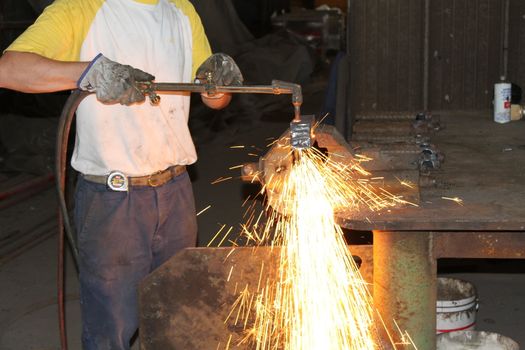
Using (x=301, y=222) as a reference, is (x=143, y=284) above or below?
below

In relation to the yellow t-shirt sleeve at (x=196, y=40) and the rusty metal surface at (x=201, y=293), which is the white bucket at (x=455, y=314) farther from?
the yellow t-shirt sleeve at (x=196, y=40)

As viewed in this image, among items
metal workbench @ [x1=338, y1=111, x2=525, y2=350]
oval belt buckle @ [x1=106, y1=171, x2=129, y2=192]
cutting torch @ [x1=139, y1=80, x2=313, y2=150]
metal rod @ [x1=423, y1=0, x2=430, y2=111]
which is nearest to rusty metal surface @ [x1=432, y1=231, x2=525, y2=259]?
metal workbench @ [x1=338, y1=111, x2=525, y2=350]

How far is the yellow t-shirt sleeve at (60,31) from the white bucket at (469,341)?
5.33 feet

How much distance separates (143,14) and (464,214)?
117 centimetres

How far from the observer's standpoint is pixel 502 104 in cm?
402

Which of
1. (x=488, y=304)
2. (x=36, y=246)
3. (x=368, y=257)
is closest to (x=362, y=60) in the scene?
(x=488, y=304)

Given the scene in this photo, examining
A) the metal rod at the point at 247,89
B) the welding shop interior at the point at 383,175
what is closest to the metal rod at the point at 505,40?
the welding shop interior at the point at 383,175

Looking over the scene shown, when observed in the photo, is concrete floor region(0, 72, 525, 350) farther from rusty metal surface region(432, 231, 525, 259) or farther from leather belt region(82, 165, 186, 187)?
rusty metal surface region(432, 231, 525, 259)

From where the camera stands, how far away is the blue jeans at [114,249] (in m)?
2.50

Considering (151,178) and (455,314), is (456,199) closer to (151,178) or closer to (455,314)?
(455,314)

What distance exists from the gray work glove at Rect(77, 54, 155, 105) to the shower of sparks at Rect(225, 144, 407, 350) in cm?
50

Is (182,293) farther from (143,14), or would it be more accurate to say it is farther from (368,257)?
(143,14)

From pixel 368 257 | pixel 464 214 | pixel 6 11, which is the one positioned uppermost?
pixel 6 11

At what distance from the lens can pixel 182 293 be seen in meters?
2.51
